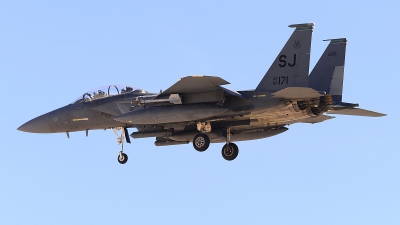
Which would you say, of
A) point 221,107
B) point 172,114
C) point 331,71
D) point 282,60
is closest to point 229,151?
point 221,107

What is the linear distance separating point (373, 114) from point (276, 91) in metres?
4.45

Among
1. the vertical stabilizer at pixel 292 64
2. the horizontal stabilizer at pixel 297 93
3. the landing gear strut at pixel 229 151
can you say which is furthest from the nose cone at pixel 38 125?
the horizontal stabilizer at pixel 297 93

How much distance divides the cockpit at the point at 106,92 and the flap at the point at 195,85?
7.49ft

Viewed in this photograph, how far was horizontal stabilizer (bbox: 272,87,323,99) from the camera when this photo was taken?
95.9 feet

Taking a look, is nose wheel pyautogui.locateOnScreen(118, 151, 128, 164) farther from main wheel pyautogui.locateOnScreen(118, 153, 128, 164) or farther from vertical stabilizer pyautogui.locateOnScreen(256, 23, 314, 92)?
vertical stabilizer pyautogui.locateOnScreen(256, 23, 314, 92)

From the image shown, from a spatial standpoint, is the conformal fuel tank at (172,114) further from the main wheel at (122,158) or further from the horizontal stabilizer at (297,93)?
the main wheel at (122,158)

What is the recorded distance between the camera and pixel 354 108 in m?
32.9

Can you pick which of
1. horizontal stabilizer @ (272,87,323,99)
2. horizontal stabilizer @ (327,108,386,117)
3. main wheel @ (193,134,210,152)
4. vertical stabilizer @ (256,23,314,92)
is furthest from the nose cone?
horizontal stabilizer @ (327,108,386,117)

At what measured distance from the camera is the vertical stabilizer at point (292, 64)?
30905 millimetres

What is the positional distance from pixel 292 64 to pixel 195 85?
3.34 m

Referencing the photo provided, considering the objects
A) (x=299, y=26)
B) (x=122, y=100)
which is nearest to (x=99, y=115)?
(x=122, y=100)

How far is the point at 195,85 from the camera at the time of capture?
30.5 meters

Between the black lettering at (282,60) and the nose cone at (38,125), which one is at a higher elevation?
the black lettering at (282,60)

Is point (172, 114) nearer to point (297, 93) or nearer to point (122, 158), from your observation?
point (122, 158)
